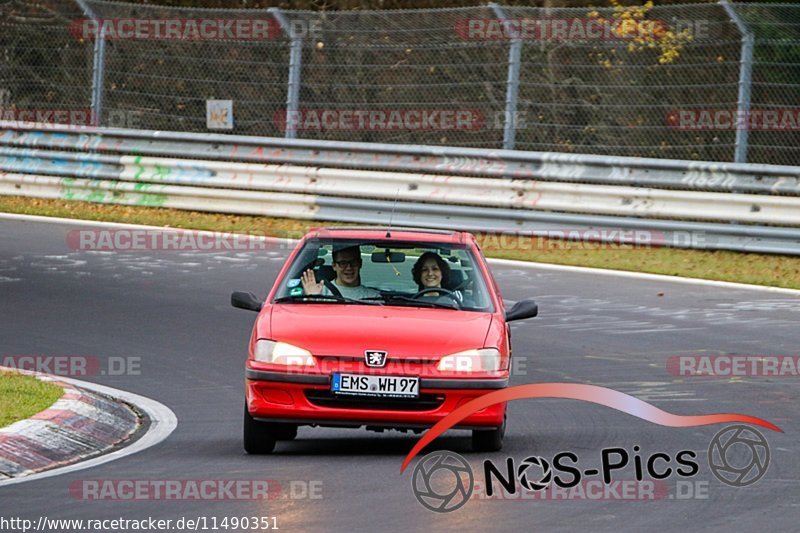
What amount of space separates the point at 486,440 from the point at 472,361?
1.54ft

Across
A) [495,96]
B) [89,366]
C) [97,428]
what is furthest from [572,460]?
[495,96]

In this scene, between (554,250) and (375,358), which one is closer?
(375,358)

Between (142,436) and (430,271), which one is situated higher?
(430,271)

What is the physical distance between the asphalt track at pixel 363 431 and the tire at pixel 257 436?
103 millimetres

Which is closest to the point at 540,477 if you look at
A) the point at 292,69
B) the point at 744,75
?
the point at 744,75

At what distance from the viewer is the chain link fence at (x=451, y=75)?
63.5ft

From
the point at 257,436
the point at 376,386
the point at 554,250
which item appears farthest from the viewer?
the point at 554,250

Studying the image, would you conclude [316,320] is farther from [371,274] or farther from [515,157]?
[515,157]

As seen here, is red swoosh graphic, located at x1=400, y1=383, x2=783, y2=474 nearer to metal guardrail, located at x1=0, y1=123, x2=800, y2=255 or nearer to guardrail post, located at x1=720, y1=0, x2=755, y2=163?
metal guardrail, located at x1=0, y1=123, x2=800, y2=255

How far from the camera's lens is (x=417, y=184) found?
1978 cm

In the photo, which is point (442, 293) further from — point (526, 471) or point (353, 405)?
point (526, 471)

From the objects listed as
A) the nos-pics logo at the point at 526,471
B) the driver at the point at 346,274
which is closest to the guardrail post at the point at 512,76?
the driver at the point at 346,274

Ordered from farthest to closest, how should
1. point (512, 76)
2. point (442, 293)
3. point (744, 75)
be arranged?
point (512, 76) < point (744, 75) < point (442, 293)

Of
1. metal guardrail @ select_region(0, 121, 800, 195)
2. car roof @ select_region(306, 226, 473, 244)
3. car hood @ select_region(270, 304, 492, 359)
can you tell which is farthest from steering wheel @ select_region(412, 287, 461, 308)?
metal guardrail @ select_region(0, 121, 800, 195)
